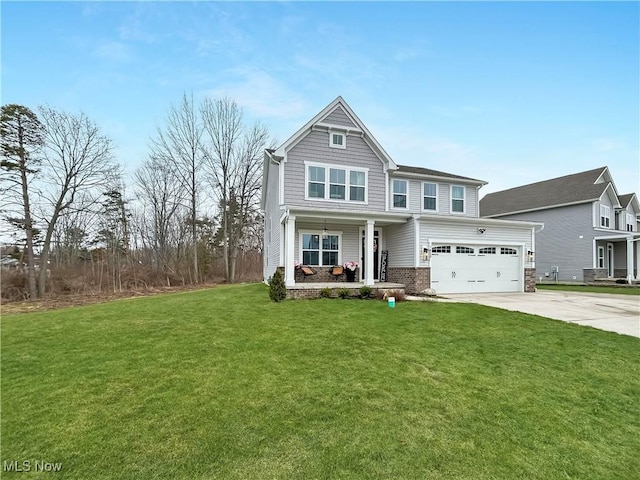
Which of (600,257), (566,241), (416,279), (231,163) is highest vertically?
(231,163)

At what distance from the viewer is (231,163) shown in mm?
25969

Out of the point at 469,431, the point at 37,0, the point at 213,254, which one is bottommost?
the point at 469,431

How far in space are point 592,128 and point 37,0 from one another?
23.1m

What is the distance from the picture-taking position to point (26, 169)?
15797 millimetres

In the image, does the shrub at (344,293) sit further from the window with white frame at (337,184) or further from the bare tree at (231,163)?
the bare tree at (231,163)

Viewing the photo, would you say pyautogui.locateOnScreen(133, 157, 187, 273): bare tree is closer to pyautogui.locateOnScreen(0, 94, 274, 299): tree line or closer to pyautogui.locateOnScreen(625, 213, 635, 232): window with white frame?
pyautogui.locateOnScreen(0, 94, 274, 299): tree line

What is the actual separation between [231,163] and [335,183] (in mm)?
14716

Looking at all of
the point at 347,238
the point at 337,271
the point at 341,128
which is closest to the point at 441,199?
the point at 347,238

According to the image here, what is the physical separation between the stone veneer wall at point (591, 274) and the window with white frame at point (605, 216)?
11.1ft

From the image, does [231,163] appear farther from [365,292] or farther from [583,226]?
[583,226]

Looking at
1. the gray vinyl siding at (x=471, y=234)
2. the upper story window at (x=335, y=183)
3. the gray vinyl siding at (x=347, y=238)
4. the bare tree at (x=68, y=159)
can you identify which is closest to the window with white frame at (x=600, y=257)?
the gray vinyl siding at (x=471, y=234)

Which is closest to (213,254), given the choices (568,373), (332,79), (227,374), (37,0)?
(332,79)

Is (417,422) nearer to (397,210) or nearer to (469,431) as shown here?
(469,431)

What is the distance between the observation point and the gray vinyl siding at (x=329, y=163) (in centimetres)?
1350
